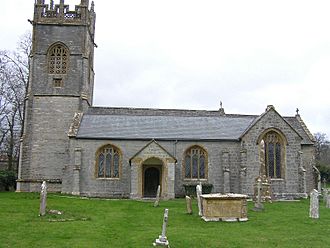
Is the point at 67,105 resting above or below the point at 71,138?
above

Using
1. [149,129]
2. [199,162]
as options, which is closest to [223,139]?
[199,162]

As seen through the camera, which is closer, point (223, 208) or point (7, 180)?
point (223, 208)

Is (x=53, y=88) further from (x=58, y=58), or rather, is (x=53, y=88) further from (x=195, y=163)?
(x=195, y=163)

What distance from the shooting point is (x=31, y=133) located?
116ft

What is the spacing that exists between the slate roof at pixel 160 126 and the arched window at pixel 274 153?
255 centimetres

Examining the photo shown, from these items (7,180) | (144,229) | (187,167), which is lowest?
(144,229)

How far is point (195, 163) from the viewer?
3388 cm

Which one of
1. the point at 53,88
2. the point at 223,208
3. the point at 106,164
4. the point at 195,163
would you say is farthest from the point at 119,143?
the point at 223,208

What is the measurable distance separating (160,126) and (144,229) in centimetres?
2026

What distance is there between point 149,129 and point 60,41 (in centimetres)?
1178

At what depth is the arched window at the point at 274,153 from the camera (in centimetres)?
3309

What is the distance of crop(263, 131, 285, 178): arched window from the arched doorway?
8933 mm

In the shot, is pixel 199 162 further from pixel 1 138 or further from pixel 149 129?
pixel 1 138

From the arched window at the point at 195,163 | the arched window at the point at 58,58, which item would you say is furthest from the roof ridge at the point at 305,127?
the arched window at the point at 58,58
